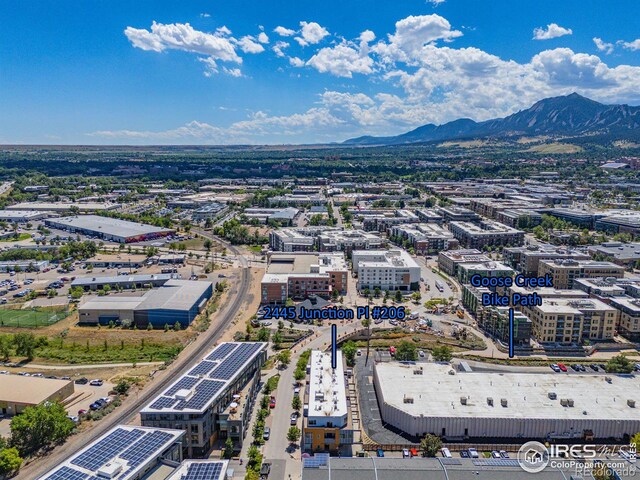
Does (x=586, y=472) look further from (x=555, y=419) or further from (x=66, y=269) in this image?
(x=66, y=269)

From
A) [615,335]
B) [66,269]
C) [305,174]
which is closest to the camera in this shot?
[615,335]

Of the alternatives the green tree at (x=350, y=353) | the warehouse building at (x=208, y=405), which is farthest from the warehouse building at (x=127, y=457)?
the green tree at (x=350, y=353)

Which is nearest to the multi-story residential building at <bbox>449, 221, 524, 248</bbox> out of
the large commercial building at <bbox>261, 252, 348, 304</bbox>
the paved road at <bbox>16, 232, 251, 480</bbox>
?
the large commercial building at <bbox>261, 252, 348, 304</bbox>

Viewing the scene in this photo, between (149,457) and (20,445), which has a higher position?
(149,457)

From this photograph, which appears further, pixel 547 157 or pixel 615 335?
pixel 547 157

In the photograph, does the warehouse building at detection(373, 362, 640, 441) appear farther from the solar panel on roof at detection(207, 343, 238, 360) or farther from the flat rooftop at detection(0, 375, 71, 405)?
the flat rooftop at detection(0, 375, 71, 405)

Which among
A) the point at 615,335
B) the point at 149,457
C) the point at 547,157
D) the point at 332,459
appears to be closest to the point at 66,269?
the point at 149,457
